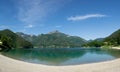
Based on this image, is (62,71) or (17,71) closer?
(17,71)

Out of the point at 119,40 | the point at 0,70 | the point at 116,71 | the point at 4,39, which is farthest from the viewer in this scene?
the point at 119,40

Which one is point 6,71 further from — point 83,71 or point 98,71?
point 98,71

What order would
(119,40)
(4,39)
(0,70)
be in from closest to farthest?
(0,70) < (4,39) < (119,40)

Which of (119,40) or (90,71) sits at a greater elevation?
(119,40)

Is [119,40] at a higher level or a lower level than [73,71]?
higher

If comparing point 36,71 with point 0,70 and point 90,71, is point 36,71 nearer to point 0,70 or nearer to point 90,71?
point 0,70

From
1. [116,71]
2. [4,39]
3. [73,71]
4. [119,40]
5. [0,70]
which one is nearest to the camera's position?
[0,70]

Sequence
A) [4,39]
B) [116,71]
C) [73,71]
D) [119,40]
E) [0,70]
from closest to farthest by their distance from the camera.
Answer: [0,70], [116,71], [73,71], [4,39], [119,40]

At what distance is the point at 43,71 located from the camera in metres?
18.2

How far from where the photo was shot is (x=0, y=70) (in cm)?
1609

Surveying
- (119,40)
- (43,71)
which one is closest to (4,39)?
(119,40)

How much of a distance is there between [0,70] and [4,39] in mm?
125975

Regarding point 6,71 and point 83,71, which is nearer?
point 6,71

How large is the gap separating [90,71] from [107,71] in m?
1.57
